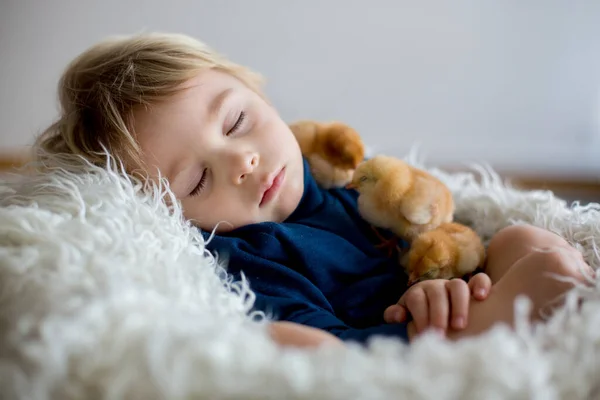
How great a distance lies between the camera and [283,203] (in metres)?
1.00

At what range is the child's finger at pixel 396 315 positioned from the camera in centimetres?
80

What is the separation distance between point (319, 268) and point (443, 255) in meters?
0.21

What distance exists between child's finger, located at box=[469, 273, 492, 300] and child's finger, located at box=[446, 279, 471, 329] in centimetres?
1

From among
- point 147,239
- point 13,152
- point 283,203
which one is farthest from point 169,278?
point 13,152

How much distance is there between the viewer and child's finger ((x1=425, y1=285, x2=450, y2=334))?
0.72 meters

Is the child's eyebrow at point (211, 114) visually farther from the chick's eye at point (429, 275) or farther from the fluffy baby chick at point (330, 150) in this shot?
the chick's eye at point (429, 275)

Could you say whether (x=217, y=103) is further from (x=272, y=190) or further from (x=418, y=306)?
(x=418, y=306)

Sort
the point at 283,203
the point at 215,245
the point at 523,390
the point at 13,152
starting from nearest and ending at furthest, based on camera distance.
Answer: the point at 523,390 < the point at 215,245 < the point at 283,203 < the point at 13,152

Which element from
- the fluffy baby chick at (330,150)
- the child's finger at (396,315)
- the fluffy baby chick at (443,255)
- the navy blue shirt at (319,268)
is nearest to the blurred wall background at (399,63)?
the fluffy baby chick at (330,150)

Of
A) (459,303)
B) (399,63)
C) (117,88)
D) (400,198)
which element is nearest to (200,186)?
(117,88)

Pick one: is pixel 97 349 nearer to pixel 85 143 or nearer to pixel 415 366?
pixel 415 366

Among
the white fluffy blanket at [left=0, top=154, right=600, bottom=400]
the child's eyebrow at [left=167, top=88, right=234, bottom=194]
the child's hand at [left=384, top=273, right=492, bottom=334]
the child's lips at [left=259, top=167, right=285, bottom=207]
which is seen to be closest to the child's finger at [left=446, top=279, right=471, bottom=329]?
the child's hand at [left=384, top=273, right=492, bottom=334]

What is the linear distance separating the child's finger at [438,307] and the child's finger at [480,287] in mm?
41

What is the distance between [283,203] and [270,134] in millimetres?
127
